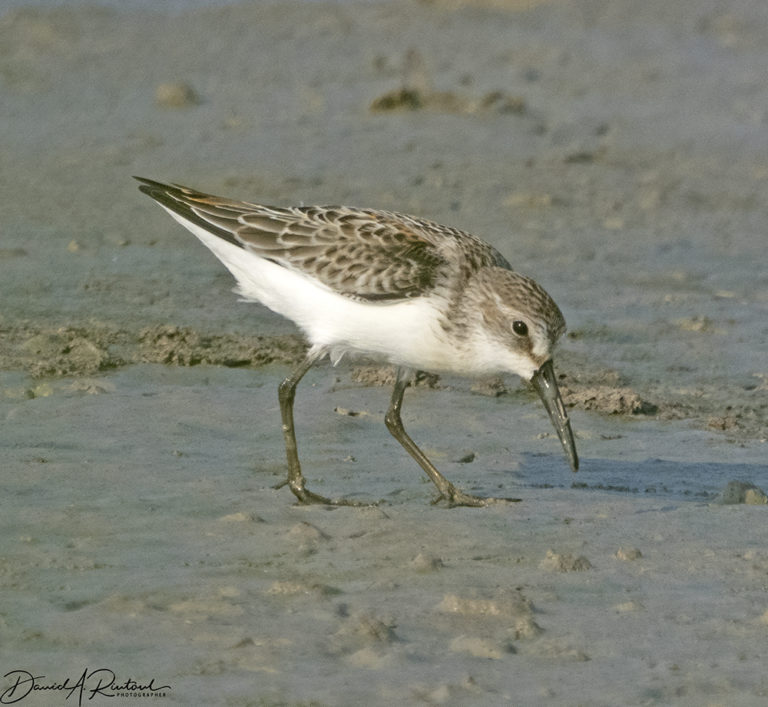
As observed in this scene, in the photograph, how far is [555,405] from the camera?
7543 mm

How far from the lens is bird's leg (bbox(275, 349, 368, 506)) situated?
7227 millimetres

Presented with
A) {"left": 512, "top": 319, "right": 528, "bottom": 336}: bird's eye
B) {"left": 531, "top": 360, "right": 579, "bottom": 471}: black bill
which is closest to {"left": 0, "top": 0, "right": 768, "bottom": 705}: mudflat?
{"left": 531, "top": 360, "right": 579, "bottom": 471}: black bill

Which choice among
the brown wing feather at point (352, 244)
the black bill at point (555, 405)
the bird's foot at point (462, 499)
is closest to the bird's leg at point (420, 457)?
the bird's foot at point (462, 499)

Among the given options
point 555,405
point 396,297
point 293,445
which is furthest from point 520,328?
point 293,445

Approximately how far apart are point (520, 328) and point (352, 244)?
1.01 metres

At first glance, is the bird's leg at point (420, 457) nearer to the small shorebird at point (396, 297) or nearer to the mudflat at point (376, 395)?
the small shorebird at point (396, 297)

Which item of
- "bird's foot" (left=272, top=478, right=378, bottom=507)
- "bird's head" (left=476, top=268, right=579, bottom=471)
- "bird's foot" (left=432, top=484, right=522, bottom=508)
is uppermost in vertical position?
"bird's head" (left=476, top=268, right=579, bottom=471)

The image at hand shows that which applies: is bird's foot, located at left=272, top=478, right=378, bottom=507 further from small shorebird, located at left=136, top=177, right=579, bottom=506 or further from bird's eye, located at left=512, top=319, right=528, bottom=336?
bird's eye, located at left=512, top=319, right=528, bottom=336

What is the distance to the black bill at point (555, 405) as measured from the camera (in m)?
7.51

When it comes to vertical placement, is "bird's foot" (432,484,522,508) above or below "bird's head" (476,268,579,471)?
below

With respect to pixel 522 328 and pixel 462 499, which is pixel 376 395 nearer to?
pixel 462 499

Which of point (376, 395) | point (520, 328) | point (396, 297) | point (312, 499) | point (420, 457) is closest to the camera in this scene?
point (312, 499)

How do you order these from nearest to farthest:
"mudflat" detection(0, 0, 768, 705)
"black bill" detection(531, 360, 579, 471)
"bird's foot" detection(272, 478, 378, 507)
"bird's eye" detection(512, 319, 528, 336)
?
"mudflat" detection(0, 0, 768, 705) < "bird's foot" detection(272, 478, 378, 507) < "bird's eye" detection(512, 319, 528, 336) < "black bill" detection(531, 360, 579, 471)

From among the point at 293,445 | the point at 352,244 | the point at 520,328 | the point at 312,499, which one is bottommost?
the point at 312,499
